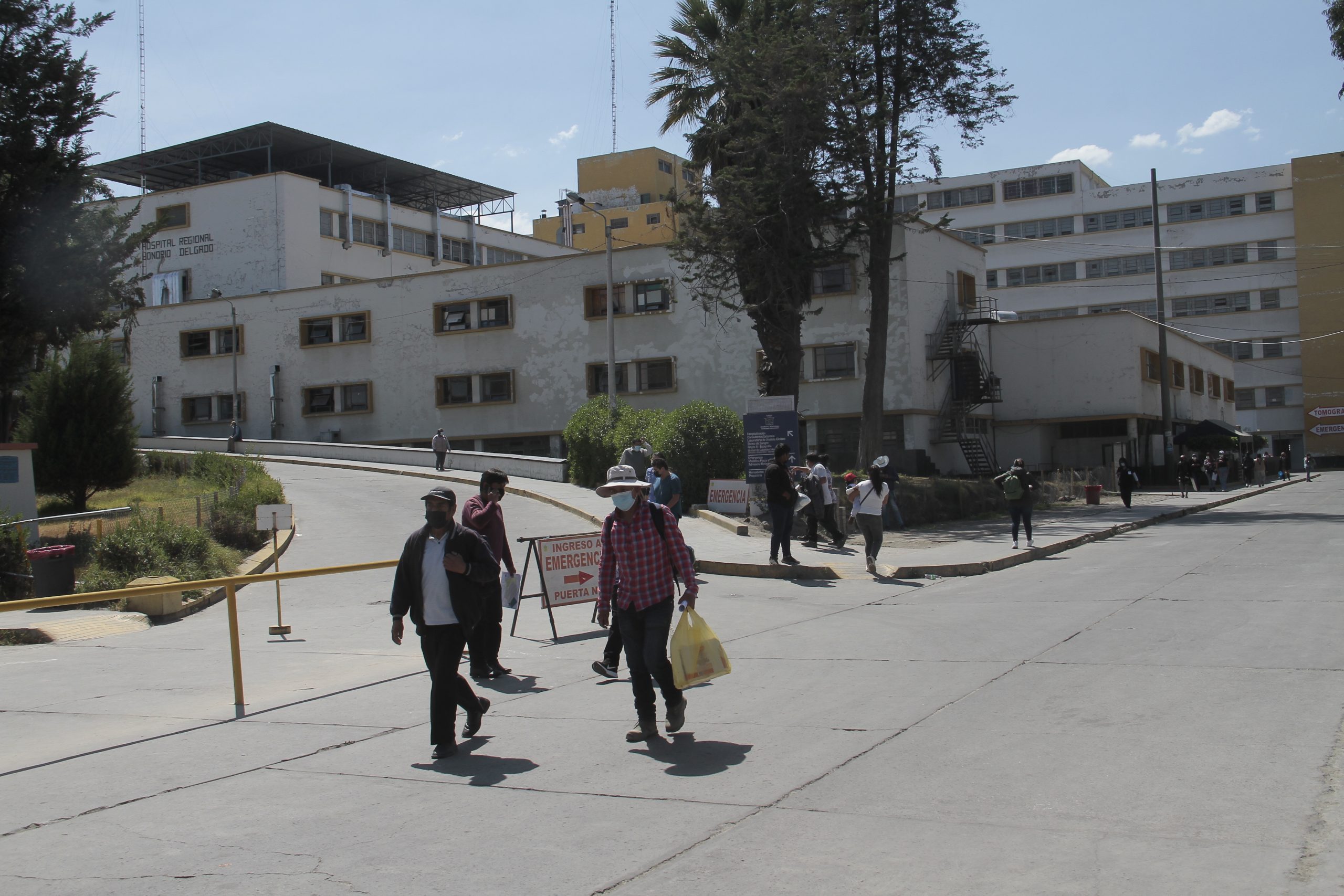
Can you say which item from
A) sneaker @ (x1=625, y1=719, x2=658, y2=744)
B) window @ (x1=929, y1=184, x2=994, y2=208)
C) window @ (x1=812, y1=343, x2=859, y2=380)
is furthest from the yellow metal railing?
window @ (x1=929, y1=184, x2=994, y2=208)

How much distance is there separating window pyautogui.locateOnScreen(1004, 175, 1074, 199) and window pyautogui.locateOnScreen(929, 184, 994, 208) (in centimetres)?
140

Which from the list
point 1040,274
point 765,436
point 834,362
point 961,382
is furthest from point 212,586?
point 1040,274

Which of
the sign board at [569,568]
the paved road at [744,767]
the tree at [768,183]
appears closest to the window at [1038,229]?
the tree at [768,183]

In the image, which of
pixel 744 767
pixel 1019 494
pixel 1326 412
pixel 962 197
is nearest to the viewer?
pixel 744 767

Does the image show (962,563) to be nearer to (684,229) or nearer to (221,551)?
(221,551)

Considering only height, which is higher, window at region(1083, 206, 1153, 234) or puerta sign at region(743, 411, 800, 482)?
window at region(1083, 206, 1153, 234)

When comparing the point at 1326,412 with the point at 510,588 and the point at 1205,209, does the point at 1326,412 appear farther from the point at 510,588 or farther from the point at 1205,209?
the point at 510,588

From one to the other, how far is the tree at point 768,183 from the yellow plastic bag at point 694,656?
21511 mm

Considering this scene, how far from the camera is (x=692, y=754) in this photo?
21.8ft

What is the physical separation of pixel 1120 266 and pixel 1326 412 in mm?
17810

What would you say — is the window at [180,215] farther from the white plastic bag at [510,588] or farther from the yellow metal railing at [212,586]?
the yellow metal railing at [212,586]

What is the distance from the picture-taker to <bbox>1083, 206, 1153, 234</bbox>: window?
267ft

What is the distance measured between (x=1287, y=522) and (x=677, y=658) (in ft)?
79.3

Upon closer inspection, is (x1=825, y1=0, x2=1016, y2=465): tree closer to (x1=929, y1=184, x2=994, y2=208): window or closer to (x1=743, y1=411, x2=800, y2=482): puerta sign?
(x1=743, y1=411, x2=800, y2=482): puerta sign
